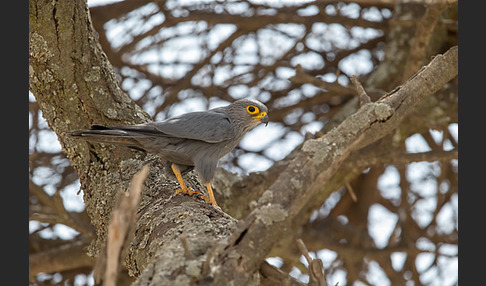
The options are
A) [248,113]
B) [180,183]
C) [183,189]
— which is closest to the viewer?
[183,189]

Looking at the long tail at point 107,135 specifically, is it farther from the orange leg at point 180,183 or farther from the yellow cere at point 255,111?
the yellow cere at point 255,111

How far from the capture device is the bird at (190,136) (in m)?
3.39

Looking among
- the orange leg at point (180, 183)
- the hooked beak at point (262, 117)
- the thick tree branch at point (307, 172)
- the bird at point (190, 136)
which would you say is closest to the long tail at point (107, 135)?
the bird at point (190, 136)

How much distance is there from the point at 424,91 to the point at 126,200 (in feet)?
6.05

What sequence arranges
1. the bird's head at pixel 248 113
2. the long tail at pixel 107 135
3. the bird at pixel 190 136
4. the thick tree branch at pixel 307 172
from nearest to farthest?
1. the thick tree branch at pixel 307 172
2. the long tail at pixel 107 135
3. the bird at pixel 190 136
4. the bird's head at pixel 248 113

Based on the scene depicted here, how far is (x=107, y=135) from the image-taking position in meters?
3.29

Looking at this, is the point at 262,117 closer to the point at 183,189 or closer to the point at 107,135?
the point at 183,189

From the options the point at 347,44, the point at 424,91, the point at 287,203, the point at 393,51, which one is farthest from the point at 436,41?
the point at 287,203

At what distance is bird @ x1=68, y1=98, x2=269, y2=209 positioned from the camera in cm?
339

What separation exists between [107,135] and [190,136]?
58cm

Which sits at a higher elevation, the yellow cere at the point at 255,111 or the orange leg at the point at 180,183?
the yellow cere at the point at 255,111

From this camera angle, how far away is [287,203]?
7.55ft

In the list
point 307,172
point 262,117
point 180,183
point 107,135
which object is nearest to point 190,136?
point 180,183

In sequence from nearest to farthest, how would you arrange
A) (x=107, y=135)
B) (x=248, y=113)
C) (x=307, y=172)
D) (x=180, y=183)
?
(x=307, y=172) → (x=107, y=135) → (x=180, y=183) → (x=248, y=113)
